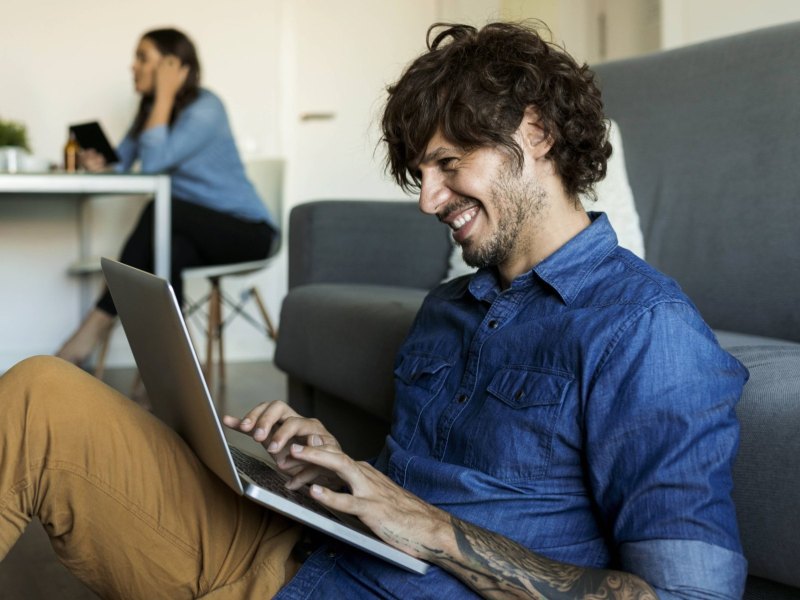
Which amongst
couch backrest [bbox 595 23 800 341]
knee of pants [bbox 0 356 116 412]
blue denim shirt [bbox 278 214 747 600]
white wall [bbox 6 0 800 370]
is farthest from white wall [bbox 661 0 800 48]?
knee of pants [bbox 0 356 116 412]

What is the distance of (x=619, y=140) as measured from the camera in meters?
2.04

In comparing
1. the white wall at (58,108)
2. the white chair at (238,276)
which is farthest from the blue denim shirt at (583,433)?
the white wall at (58,108)

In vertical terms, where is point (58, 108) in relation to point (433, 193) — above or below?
above

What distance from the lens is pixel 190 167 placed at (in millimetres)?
3680

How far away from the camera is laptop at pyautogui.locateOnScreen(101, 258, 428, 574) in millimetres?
868

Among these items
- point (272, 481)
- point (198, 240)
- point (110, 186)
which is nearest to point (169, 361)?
point (272, 481)

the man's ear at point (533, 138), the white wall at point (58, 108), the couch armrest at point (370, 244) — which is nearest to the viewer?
the man's ear at point (533, 138)

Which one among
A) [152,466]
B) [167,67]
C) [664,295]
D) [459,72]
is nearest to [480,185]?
[459,72]

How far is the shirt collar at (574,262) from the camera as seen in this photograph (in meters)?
1.06

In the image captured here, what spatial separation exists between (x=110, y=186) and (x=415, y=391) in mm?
2191

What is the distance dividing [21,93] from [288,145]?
1170 millimetres

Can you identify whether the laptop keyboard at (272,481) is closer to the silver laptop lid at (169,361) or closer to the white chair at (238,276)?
the silver laptop lid at (169,361)

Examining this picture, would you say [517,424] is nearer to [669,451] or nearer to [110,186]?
[669,451]

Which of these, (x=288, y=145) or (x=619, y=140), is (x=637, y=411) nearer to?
(x=619, y=140)
